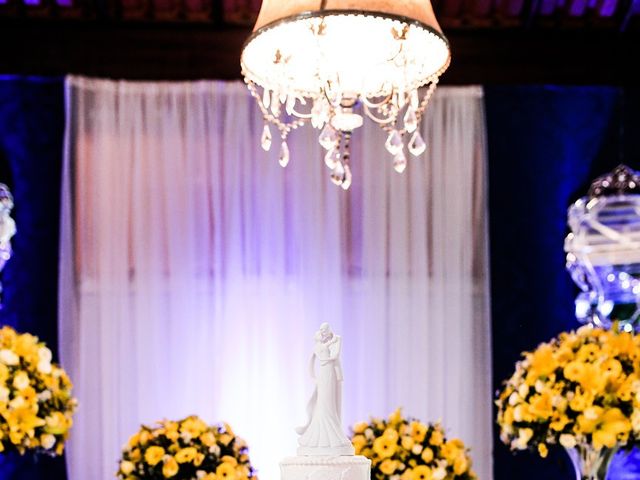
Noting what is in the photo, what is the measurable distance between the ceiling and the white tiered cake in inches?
94.4

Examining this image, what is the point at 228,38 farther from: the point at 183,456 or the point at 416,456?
the point at 416,456

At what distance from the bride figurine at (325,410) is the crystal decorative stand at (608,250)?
221 centimetres

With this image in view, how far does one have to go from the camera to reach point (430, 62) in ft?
11.0

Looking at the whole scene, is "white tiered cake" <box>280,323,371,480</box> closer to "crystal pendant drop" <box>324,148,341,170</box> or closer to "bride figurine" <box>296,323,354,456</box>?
"bride figurine" <box>296,323,354,456</box>

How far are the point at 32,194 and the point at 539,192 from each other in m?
2.92

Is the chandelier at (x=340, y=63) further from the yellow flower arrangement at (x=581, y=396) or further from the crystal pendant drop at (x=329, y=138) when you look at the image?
the yellow flower arrangement at (x=581, y=396)

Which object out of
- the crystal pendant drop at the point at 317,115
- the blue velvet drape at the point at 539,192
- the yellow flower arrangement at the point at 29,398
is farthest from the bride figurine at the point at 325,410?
the blue velvet drape at the point at 539,192

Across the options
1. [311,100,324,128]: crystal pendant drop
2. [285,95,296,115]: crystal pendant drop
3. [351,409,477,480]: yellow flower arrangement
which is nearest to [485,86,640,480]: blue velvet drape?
[351,409,477,480]: yellow flower arrangement

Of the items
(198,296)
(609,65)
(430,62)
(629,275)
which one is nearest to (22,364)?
(198,296)

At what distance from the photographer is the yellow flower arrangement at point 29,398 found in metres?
4.09

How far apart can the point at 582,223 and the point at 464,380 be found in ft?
3.69

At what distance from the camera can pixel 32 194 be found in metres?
5.52

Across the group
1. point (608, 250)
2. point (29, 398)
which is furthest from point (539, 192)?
point (29, 398)

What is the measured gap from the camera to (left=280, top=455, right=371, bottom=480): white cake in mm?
3637
